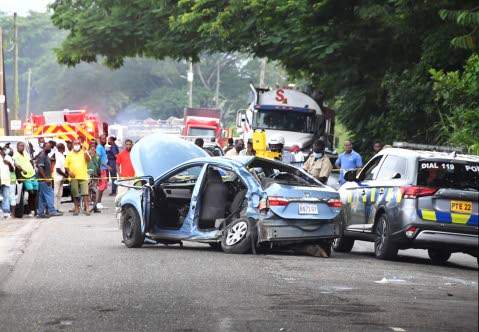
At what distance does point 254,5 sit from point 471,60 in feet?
30.2

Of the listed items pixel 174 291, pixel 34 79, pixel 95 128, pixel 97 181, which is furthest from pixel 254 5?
pixel 34 79

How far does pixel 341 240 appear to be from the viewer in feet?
62.7

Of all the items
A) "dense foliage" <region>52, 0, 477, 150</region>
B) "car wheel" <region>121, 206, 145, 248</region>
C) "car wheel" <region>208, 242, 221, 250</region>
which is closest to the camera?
"car wheel" <region>121, 206, 145, 248</region>

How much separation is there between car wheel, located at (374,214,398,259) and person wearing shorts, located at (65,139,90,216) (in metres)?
13.2

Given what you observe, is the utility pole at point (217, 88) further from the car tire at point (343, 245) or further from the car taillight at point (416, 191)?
the car taillight at point (416, 191)

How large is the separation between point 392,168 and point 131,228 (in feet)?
13.1

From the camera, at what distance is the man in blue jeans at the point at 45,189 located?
29.0 m

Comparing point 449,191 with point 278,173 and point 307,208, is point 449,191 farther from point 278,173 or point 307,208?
point 278,173

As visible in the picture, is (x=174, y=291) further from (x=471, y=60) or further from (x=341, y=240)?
(x=471, y=60)

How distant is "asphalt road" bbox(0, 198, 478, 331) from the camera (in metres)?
10.5

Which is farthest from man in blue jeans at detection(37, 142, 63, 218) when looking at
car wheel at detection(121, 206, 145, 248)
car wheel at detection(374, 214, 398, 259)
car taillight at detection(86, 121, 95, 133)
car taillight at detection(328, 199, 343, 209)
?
car taillight at detection(86, 121, 95, 133)

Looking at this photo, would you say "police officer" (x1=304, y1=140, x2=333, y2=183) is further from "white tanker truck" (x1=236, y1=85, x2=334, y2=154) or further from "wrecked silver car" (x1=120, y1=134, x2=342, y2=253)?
"white tanker truck" (x1=236, y1=85, x2=334, y2=154)

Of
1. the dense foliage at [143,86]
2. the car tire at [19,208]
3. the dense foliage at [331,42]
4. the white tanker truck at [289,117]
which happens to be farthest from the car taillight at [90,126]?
the dense foliage at [143,86]

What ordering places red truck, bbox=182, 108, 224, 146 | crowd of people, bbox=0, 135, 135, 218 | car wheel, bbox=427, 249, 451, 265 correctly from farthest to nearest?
red truck, bbox=182, 108, 224, 146
crowd of people, bbox=0, 135, 135, 218
car wheel, bbox=427, 249, 451, 265
